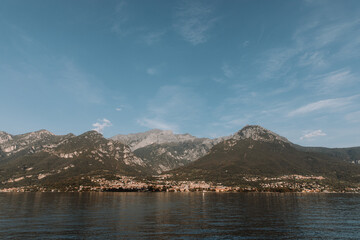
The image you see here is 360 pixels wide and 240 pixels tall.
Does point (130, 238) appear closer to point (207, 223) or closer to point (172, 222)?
point (172, 222)

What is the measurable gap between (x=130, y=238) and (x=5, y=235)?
2852cm

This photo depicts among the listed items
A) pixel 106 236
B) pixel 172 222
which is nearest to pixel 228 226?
pixel 172 222

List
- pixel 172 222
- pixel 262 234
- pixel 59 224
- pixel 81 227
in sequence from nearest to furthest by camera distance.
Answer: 1. pixel 262 234
2. pixel 81 227
3. pixel 59 224
4. pixel 172 222

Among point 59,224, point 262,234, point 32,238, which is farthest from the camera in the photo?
point 59,224

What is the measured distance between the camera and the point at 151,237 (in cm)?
5075

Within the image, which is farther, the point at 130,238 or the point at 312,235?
the point at 312,235

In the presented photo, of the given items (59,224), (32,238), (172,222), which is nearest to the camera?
(32,238)

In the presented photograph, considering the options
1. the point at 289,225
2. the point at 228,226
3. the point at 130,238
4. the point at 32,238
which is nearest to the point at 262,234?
the point at 228,226

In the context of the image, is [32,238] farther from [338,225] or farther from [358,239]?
[338,225]

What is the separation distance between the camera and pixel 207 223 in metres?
69.3

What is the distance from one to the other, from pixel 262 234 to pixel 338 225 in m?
29.9

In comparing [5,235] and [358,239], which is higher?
[5,235]

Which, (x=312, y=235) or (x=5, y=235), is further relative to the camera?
(x=312, y=235)

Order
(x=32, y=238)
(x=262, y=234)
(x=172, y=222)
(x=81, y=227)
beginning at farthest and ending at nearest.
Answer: (x=172, y=222) < (x=81, y=227) < (x=262, y=234) < (x=32, y=238)
